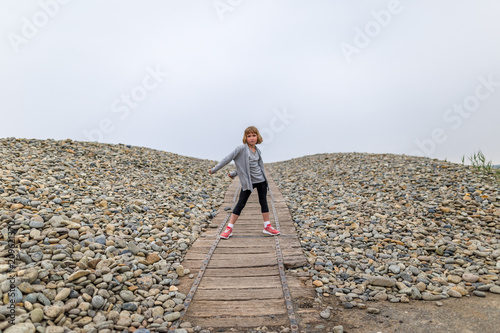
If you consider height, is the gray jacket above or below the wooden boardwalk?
above

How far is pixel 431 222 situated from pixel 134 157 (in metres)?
10.2

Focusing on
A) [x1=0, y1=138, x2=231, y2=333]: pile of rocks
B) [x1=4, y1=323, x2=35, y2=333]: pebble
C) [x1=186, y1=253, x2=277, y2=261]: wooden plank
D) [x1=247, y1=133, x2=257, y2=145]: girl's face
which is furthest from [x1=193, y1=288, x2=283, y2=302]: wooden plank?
[x1=247, y1=133, x2=257, y2=145]: girl's face

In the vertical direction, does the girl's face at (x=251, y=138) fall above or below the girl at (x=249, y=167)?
above

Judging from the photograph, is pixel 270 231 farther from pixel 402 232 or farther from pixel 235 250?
pixel 402 232

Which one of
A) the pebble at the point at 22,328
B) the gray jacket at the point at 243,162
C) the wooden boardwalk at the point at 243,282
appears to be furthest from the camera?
the gray jacket at the point at 243,162

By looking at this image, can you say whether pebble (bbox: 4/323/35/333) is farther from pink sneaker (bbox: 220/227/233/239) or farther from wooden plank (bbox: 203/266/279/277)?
pink sneaker (bbox: 220/227/233/239)

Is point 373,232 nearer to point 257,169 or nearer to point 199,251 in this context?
point 257,169

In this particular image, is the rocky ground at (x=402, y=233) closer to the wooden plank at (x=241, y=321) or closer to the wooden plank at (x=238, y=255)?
the wooden plank at (x=238, y=255)

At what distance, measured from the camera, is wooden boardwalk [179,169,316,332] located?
3.54m

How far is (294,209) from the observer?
8406mm

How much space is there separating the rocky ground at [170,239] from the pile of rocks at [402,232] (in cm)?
2

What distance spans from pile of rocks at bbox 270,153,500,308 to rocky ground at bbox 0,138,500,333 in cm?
2

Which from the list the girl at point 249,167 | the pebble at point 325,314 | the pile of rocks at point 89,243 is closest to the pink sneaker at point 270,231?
the girl at point 249,167

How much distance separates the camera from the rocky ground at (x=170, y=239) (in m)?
3.55
